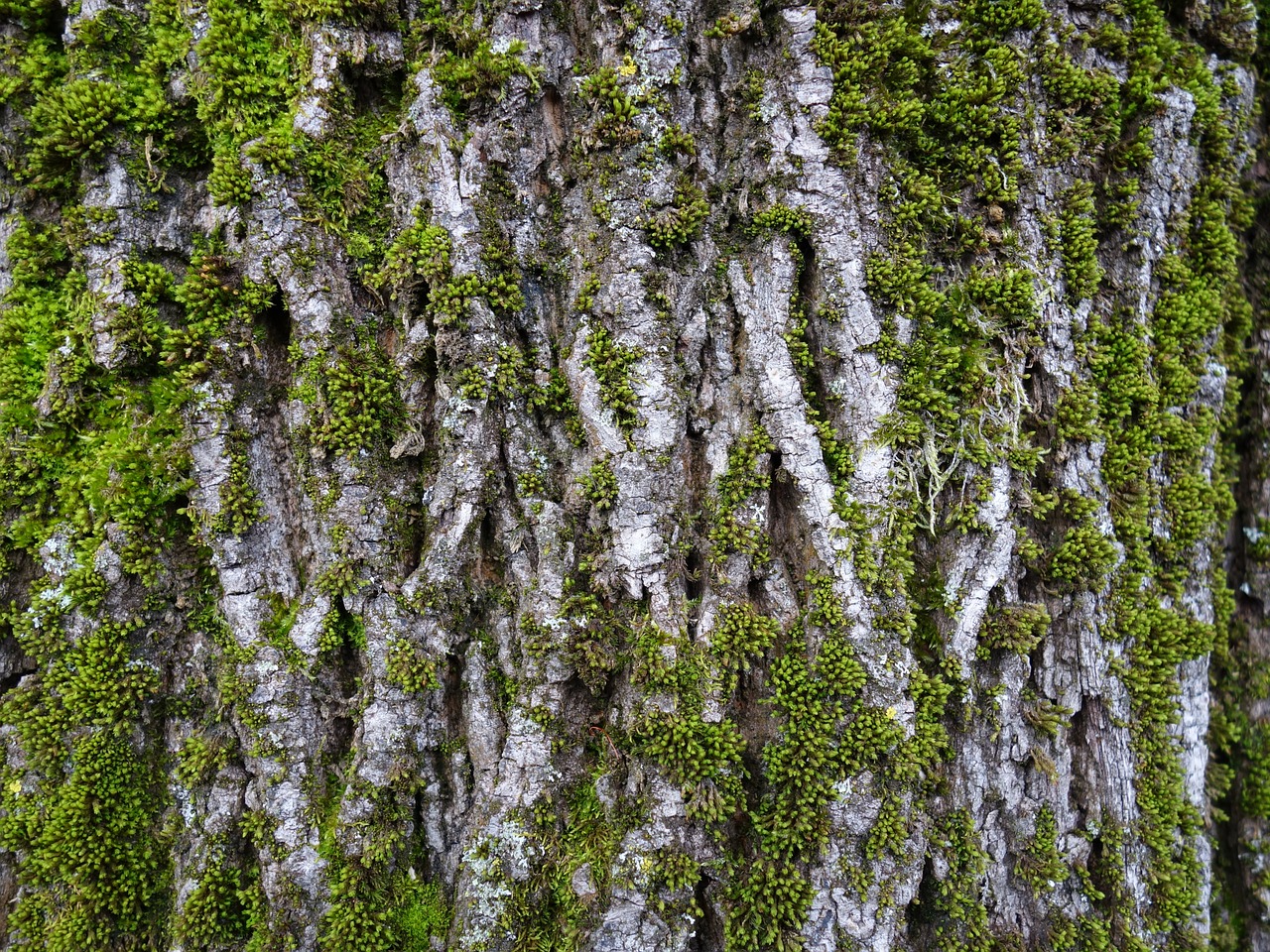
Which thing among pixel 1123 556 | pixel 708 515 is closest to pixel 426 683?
pixel 708 515

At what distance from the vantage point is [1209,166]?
5238mm

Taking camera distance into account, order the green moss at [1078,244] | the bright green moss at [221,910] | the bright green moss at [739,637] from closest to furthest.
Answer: the bright green moss at [739,637]
the bright green moss at [221,910]
the green moss at [1078,244]

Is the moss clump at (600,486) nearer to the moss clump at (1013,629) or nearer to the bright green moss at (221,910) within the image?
the moss clump at (1013,629)

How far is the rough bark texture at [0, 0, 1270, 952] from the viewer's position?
13.9 feet

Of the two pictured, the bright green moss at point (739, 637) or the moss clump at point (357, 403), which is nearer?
the bright green moss at point (739, 637)

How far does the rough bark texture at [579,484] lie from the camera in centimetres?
423

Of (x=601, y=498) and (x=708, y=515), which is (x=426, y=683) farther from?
(x=708, y=515)

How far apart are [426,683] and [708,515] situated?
2261mm

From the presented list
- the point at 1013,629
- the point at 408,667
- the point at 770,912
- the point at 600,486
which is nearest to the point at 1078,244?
the point at 1013,629

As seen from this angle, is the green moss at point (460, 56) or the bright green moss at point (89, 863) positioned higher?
the green moss at point (460, 56)

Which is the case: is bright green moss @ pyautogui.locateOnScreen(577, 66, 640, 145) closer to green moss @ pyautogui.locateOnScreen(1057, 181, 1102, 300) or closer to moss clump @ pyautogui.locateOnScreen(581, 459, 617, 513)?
moss clump @ pyautogui.locateOnScreen(581, 459, 617, 513)

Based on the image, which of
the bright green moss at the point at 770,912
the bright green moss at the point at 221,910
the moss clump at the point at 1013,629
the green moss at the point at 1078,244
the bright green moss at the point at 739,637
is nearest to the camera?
the bright green moss at the point at 770,912

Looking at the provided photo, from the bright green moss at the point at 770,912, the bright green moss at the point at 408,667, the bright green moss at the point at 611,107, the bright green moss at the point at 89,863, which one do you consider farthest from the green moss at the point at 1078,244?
the bright green moss at the point at 89,863

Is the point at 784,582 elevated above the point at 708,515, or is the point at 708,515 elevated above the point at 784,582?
the point at 708,515
